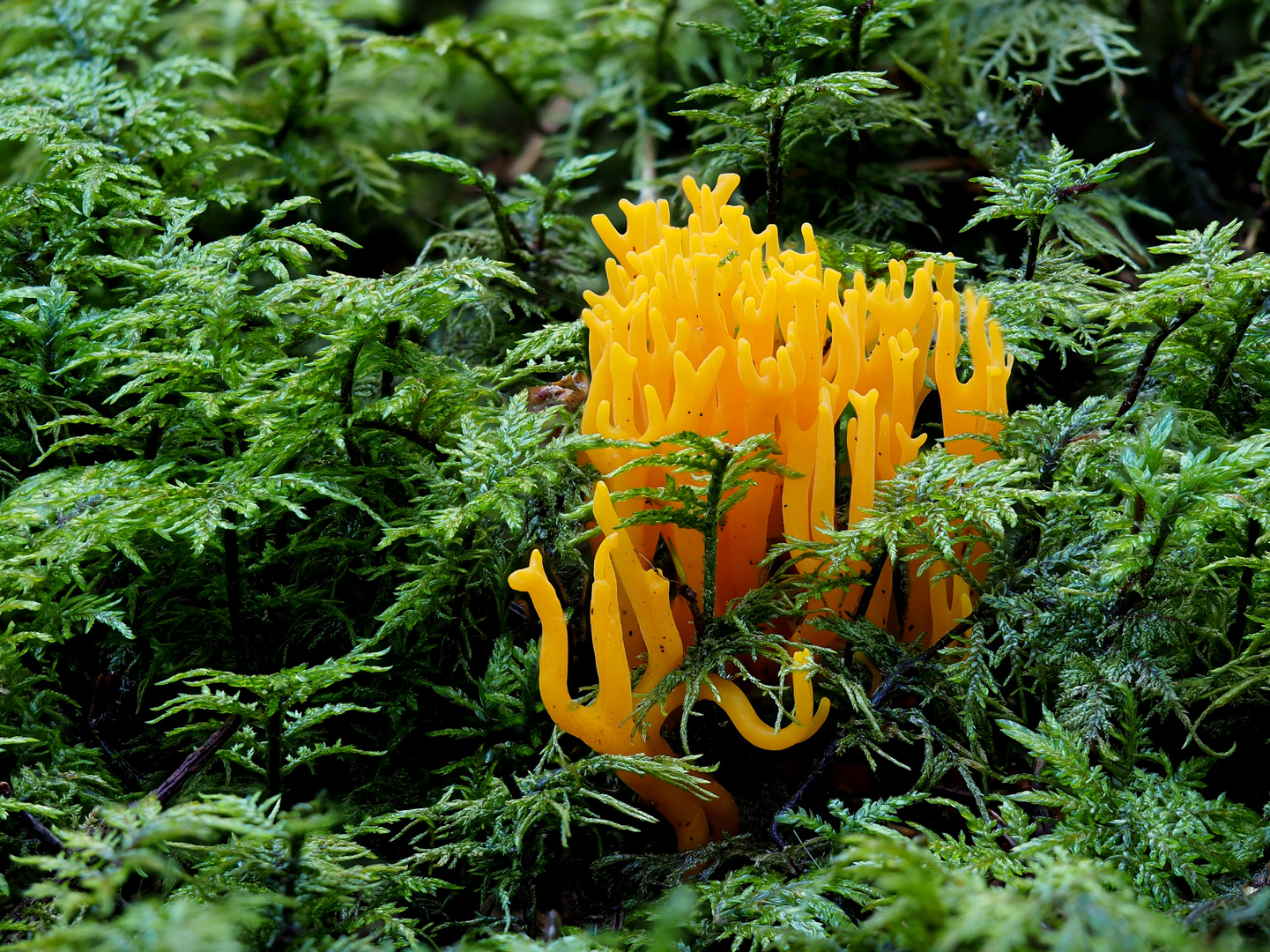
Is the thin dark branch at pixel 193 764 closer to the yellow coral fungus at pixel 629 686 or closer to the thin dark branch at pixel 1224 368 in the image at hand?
the yellow coral fungus at pixel 629 686

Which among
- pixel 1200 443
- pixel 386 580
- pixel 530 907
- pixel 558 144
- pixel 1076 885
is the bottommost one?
pixel 530 907

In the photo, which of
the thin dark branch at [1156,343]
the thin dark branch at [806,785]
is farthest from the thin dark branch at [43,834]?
the thin dark branch at [1156,343]

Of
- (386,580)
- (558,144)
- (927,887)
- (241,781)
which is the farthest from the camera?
(558,144)

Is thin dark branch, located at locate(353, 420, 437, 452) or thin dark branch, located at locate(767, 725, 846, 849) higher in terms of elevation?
thin dark branch, located at locate(353, 420, 437, 452)

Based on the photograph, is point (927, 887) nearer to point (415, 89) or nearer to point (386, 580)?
point (386, 580)

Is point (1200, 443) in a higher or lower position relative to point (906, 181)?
lower

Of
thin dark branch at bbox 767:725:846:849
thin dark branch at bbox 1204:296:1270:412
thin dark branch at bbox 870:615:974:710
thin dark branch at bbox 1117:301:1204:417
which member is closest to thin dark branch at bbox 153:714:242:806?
thin dark branch at bbox 767:725:846:849

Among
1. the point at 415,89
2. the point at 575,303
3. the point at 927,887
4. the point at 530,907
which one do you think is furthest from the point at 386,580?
the point at 415,89

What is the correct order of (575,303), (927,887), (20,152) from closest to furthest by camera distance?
(927,887), (575,303), (20,152)

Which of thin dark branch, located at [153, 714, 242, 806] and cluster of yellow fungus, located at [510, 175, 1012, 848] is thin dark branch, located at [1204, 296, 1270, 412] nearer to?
cluster of yellow fungus, located at [510, 175, 1012, 848]
